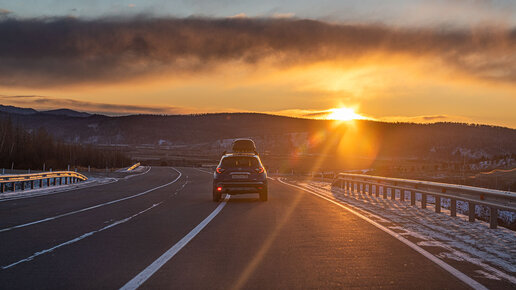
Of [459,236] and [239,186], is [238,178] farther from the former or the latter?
[459,236]

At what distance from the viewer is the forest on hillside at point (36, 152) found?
85.1 m

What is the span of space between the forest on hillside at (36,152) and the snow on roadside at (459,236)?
74.1m

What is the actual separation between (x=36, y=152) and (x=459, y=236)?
95033 millimetres

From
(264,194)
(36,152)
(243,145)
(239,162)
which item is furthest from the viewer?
(36,152)

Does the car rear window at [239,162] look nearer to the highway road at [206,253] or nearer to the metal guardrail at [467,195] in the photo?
the highway road at [206,253]

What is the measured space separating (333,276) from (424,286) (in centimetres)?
115

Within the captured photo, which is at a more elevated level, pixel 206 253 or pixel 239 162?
pixel 239 162

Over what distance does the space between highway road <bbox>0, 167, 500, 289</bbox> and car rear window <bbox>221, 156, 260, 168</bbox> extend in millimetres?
4384

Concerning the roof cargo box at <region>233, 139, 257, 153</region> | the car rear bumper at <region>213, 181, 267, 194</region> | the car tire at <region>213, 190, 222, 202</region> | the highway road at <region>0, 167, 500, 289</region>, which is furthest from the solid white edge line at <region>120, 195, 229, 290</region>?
the roof cargo box at <region>233, 139, 257, 153</region>

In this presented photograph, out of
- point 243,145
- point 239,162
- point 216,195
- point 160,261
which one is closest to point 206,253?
point 160,261

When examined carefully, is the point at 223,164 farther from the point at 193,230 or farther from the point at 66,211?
Answer: the point at 193,230

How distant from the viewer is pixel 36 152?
306 ft

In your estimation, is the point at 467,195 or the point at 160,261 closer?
the point at 160,261

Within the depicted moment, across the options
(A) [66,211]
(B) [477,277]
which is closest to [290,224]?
(B) [477,277]
